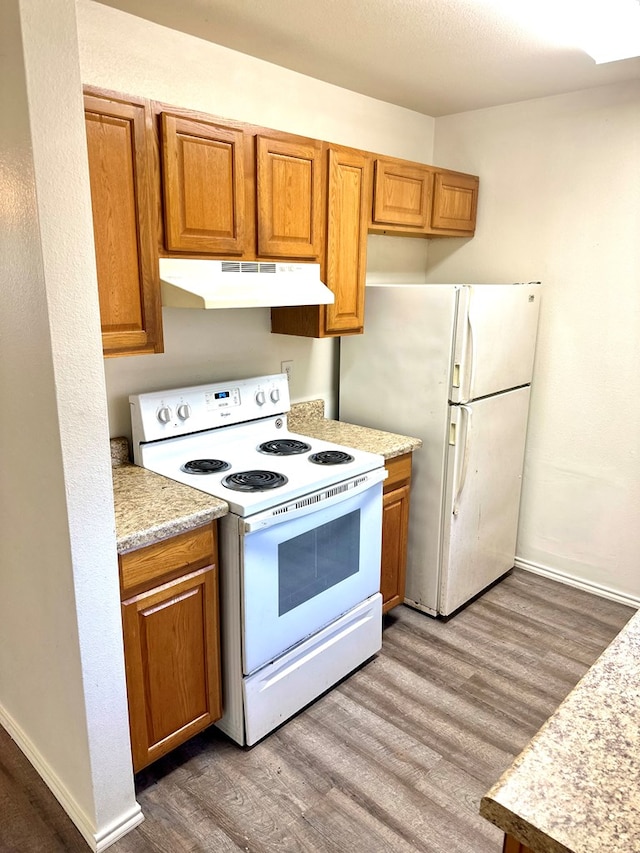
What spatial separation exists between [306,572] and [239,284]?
3.51 ft

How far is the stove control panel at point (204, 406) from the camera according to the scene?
224 cm

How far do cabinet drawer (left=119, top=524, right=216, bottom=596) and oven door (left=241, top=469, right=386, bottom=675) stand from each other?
128 millimetres

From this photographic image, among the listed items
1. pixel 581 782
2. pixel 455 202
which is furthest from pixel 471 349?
pixel 581 782

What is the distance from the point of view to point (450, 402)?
268 cm

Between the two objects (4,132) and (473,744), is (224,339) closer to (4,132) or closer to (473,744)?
(4,132)

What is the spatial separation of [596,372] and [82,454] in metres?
2.52

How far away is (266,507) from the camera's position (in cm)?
194

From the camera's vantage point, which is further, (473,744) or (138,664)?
(473,744)

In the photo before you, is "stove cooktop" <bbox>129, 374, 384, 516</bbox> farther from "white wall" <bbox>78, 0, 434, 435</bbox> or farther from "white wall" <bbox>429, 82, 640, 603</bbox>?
"white wall" <bbox>429, 82, 640, 603</bbox>

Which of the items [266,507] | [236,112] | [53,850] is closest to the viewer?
[53,850]

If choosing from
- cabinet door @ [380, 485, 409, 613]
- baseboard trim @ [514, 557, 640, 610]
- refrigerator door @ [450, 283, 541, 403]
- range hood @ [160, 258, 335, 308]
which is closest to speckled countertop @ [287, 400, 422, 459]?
cabinet door @ [380, 485, 409, 613]

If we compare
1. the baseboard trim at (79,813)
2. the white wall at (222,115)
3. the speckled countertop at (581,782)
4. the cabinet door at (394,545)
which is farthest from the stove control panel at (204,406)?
the speckled countertop at (581,782)

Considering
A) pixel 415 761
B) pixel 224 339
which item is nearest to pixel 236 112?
pixel 224 339

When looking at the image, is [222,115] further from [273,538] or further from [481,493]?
[481,493]
